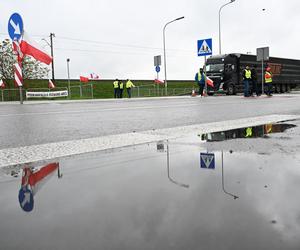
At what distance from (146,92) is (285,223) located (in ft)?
112

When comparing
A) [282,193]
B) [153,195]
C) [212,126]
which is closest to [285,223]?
[282,193]

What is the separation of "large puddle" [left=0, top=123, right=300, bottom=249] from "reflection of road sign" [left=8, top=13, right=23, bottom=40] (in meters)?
13.2

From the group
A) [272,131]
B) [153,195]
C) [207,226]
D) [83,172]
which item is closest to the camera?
[207,226]

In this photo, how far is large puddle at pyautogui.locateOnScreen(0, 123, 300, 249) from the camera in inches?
67.7

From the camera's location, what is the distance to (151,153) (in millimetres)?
4031

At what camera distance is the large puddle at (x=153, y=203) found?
67.7 inches

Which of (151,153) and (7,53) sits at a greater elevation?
(7,53)

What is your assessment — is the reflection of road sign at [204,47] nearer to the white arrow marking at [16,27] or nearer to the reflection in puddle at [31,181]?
the white arrow marking at [16,27]

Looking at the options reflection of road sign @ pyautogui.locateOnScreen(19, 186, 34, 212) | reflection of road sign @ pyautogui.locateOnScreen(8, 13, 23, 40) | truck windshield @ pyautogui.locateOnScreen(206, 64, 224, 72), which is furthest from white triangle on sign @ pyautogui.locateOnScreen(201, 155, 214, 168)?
truck windshield @ pyautogui.locateOnScreen(206, 64, 224, 72)

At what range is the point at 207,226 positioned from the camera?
6.08 feet

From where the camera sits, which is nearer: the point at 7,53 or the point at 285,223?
the point at 285,223

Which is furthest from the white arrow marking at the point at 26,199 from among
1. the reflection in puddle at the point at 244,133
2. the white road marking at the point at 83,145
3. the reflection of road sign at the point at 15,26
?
the reflection of road sign at the point at 15,26

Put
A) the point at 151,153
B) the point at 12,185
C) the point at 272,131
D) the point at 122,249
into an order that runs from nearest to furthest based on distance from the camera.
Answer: the point at 122,249 < the point at 12,185 < the point at 151,153 < the point at 272,131

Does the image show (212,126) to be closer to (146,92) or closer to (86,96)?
(86,96)
